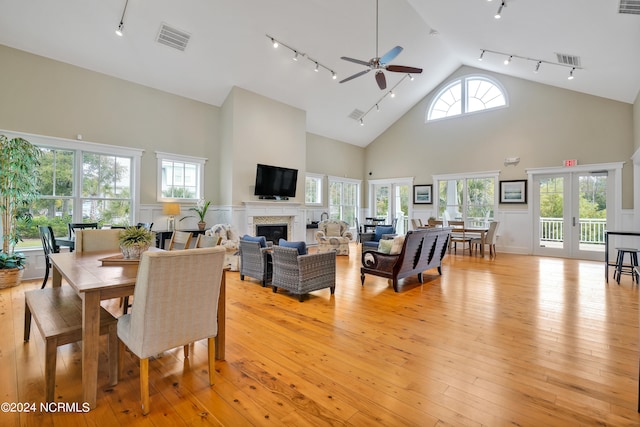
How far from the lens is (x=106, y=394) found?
6.41 feet

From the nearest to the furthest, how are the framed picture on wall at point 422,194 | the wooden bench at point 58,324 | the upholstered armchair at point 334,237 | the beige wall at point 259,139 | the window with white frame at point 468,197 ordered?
the wooden bench at point 58,324 < the beige wall at point 259,139 < the upholstered armchair at point 334,237 < the window with white frame at point 468,197 < the framed picture on wall at point 422,194

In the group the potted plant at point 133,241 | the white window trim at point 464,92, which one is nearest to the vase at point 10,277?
the potted plant at point 133,241

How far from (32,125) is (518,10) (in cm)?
831

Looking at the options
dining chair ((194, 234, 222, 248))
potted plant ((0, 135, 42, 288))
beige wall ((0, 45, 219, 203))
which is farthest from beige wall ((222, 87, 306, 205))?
dining chair ((194, 234, 222, 248))

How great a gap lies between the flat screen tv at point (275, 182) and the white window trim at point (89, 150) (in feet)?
8.23

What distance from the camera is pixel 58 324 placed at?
75.8 inches

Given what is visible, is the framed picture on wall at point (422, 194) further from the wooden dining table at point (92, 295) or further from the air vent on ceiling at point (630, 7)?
the wooden dining table at point (92, 295)

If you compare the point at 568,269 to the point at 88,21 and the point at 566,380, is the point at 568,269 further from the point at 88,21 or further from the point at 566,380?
the point at 88,21

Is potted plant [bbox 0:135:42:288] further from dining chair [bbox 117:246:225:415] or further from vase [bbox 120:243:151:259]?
dining chair [bbox 117:246:225:415]

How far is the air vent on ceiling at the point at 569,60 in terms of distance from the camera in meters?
5.77

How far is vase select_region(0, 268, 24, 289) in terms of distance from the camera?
4.46m

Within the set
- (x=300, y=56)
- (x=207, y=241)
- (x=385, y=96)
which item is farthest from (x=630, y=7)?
(x=207, y=241)

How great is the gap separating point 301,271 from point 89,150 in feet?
15.8

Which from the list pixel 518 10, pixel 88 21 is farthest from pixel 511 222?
pixel 88 21
